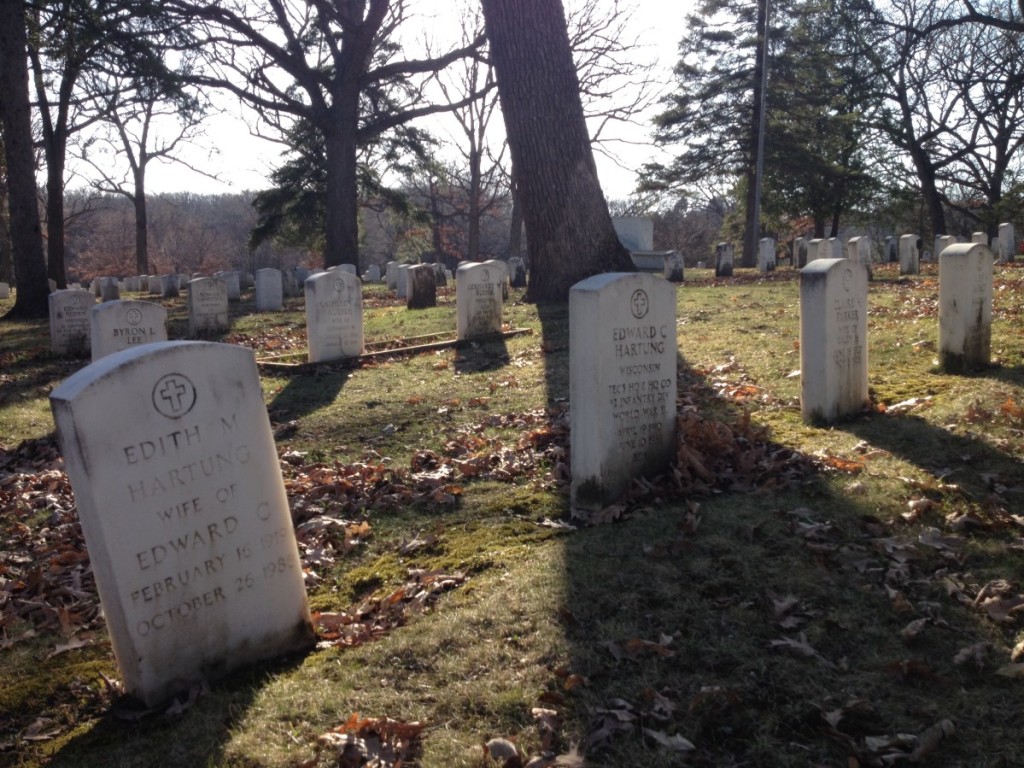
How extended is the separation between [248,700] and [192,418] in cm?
122

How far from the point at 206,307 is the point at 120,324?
587cm

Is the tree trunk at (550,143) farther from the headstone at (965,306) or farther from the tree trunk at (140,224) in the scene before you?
the tree trunk at (140,224)

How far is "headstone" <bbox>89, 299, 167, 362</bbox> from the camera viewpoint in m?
10.8

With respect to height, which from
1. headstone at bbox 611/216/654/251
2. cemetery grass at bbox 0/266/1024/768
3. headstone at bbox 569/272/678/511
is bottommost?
cemetery grass at bbox 0/266/1024/768

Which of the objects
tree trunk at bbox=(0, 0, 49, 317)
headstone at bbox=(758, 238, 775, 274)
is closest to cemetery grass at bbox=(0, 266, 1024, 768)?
tree trunk at bbox=(0, 0, 49, 317)

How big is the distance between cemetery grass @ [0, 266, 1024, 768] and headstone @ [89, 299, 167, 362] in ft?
10.9

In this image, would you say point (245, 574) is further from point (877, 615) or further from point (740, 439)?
point (740, 439)

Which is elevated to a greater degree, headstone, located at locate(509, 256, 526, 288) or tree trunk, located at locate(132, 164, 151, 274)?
tree trunk, located at locate(132, 164, 151, 274)

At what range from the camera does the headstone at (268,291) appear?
2147cm

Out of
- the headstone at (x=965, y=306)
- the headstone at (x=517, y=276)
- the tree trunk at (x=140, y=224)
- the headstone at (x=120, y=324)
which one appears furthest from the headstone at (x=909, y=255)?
the tree trunk at (x=140, y=224)

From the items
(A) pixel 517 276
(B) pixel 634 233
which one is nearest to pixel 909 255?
(B) pixel 634 233

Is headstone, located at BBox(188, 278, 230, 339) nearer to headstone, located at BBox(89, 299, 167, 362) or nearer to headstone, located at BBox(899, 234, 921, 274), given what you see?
headstone, located at BBox(89, 299, 167, 362)

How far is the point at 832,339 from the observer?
6.88 m

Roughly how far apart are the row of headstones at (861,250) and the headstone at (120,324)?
1296 cm
